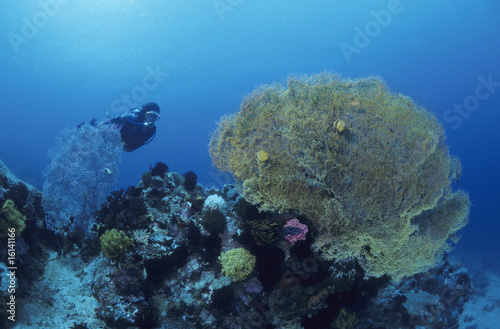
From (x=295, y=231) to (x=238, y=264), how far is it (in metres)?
1.50

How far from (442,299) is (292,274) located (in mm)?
9417

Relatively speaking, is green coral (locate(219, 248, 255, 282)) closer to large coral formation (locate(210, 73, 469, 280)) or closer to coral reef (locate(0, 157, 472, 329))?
coral reef (locate(0, 157, 472, 329))

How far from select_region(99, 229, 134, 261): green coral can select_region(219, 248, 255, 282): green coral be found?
2314 millimetres

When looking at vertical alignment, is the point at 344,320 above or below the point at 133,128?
below

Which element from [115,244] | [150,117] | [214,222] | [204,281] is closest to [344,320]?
[204,281]

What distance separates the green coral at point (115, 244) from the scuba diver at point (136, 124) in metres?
7.32

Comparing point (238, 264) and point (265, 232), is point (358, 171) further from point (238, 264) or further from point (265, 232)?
point (238, 264)

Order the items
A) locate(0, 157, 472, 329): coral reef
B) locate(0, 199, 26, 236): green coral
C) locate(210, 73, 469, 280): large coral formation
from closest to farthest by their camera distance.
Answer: locate(210, 73, 469, 280): large coral formation → locate(0, 157, 472, 329): coral reef → locate(0, 199, 26, 236): green coral

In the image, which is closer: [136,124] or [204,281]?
[204,281]

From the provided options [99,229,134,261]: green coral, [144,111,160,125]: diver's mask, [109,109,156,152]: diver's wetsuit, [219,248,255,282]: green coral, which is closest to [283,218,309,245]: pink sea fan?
[219,248,255,282]: green coral

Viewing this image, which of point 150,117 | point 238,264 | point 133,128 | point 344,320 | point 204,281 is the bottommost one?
point 204,281

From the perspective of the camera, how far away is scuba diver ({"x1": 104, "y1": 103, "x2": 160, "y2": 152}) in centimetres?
1211

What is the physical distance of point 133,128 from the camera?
12336 mm

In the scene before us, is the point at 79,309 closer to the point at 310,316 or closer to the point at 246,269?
the point at 246,269
